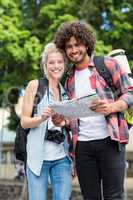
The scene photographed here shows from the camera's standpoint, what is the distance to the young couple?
389 centimetres

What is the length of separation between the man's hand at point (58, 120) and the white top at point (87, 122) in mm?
142

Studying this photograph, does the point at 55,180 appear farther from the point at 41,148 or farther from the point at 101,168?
the point at 101,168

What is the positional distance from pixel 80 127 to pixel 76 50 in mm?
545

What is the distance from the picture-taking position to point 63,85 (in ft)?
13.9

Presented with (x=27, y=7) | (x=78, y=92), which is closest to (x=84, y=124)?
(x=78, y=92)

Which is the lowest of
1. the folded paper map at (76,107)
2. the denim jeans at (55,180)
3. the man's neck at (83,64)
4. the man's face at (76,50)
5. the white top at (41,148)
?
the denim jeans at (55,180)

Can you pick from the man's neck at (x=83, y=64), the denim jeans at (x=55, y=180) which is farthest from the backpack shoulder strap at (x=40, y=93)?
the denim jeans at (x=55, y=180)

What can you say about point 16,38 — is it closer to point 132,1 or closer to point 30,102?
point 132,1

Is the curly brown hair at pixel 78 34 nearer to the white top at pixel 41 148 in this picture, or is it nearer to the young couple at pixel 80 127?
the young couple at pixel 80 127

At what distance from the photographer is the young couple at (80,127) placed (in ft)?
12.8

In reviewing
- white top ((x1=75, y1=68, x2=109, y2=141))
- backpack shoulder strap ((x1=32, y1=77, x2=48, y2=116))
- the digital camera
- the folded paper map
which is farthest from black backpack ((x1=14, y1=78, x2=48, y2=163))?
the folded paper map

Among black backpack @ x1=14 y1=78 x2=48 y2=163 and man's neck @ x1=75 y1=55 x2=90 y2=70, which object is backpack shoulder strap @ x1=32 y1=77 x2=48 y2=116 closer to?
black backpack @ x1=14 y1=78 x2=48 y2=163

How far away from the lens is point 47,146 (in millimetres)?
4176

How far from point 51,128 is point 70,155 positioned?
0.24 meters
